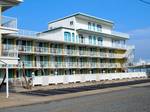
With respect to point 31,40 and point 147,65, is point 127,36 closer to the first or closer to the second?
point 147,65

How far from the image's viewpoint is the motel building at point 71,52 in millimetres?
40500

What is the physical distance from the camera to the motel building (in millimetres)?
40500

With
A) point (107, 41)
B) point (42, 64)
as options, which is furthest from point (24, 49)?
point (107, 41)

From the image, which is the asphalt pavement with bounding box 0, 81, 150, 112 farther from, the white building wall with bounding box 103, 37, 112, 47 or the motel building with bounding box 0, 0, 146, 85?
the white building wall with bounding box 103, 37, 112, 47

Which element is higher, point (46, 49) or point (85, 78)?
point (46, 49)

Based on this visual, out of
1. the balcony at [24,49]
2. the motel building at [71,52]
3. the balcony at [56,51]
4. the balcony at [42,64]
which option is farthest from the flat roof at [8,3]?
the balcony at [56,51]

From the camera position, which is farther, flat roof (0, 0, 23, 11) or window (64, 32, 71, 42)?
window (64, 32, 71, 42)

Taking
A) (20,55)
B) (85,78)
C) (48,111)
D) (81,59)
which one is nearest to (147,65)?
(81,59)

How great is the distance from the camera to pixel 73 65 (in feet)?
164

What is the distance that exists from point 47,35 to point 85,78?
13074 mm

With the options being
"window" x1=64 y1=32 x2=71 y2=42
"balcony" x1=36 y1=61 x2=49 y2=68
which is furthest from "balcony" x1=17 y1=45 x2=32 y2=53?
"window" x1=64 y1=32 x2=71 y2=42

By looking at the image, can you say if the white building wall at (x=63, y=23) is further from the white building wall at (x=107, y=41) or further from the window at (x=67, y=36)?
the white building wall at (x=107, y=41)

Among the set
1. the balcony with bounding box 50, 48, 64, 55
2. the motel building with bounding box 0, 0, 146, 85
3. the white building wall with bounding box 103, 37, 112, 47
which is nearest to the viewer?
the motel building with bounding box 0, 0, 146, 85

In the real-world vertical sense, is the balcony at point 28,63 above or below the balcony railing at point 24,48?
below
